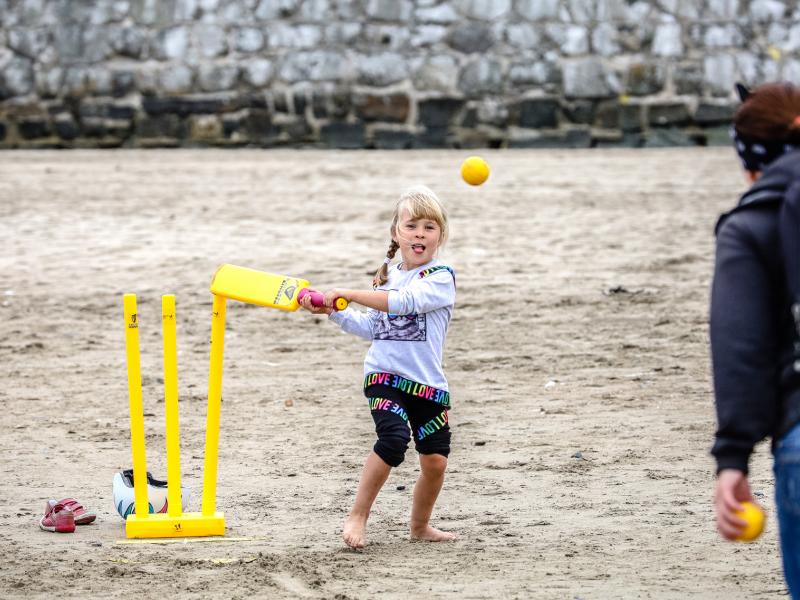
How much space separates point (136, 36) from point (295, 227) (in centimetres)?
614

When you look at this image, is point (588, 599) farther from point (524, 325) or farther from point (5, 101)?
point (5, 101)

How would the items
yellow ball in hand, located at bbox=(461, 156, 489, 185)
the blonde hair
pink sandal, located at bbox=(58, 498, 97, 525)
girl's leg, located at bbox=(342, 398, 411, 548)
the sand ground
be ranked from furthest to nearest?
1. yellow ball in hand, located at bbox=(461, 156, 489, 185)
2. pink sandal, located at bbox=(58, 498, 97, 525)
3. the blonde hair
4. girl's leg, located at bbox=(342, 398, 411, 548)
5. the sand ground

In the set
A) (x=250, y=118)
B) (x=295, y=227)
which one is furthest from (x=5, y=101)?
(x=295, y=227)

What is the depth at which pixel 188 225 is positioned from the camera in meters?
11.5

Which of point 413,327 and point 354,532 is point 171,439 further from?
point 413,327

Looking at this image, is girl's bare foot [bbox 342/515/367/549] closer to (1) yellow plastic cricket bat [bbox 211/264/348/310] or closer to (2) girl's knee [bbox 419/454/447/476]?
(2) girl's knee [bbox 419/454/447/476]

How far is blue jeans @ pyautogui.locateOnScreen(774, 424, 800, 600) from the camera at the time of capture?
2598 mm

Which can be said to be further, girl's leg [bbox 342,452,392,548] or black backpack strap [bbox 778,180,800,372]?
girl's leg [bbox 342,452,392,548]

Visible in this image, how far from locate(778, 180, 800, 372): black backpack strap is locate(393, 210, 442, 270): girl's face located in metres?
2.17

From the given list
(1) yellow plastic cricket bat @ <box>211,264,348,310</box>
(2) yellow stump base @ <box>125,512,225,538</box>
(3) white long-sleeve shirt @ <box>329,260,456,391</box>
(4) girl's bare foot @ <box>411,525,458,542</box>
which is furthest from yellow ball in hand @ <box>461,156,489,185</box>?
(2) yellow stump base @ <box>125,512,225,538</box>

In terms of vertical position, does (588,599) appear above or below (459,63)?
below

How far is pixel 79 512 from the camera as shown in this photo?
485 centimetres

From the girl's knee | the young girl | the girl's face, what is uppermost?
the girl's face

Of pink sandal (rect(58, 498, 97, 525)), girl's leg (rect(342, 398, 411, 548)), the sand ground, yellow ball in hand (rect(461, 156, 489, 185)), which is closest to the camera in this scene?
the sand ground
